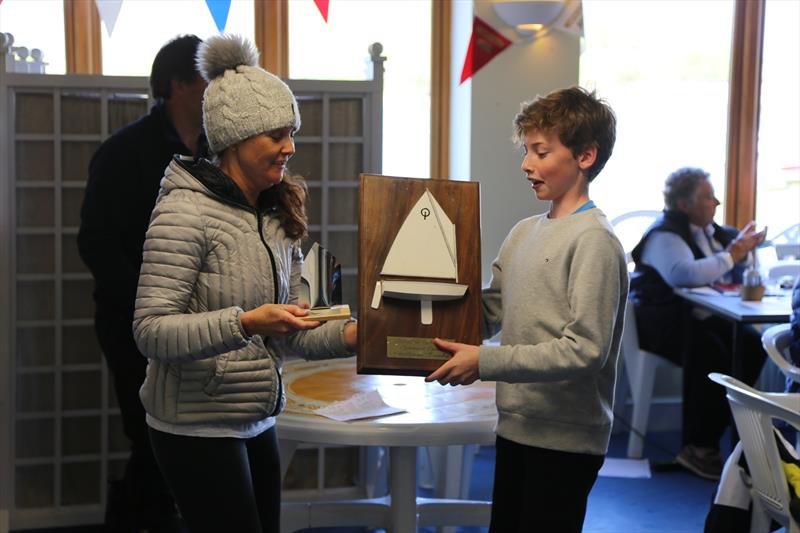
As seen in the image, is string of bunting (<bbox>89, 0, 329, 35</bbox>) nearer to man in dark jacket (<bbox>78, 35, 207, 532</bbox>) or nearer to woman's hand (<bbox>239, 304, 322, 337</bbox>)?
man in dark jacket (<bbox>78, 35, 207, 532</bbox>)

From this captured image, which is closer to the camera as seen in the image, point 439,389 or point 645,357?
point 439,389

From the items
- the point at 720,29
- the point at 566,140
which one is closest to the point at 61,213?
the point at 566,140

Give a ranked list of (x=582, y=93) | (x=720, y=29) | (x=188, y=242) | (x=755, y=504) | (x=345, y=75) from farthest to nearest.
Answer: (x=720, y=29), (x=345, y=75), (x=755, y=504), (x=582, y=93), (x=188, y=242)

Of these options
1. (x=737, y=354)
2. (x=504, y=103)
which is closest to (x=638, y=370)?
(x=737, y=354)

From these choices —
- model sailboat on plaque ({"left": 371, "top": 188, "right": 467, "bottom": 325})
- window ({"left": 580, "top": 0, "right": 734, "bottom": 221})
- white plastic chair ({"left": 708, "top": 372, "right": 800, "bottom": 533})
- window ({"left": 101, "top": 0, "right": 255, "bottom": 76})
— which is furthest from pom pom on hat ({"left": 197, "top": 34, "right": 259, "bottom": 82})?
window ({"left": 580, "top": 0, "right": 734, "bottom": 221})

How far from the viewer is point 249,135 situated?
169cm

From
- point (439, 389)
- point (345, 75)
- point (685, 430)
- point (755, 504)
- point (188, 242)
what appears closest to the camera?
point (188, 242)

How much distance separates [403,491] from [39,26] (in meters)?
2.73

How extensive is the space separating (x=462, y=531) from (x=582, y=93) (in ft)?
6.23

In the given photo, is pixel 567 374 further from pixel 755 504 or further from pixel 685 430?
pixel 685 430

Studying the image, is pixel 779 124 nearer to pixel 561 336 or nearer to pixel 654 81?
pixel 654 81

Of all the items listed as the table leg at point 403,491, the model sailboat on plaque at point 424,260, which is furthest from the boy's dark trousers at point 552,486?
the table leg at point 403,491

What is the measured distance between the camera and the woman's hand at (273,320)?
5.14ft

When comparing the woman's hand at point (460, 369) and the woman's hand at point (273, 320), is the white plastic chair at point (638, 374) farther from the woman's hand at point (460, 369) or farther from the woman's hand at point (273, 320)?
the woman's hand at point (273, 320)
